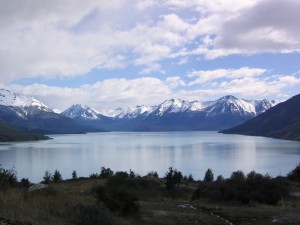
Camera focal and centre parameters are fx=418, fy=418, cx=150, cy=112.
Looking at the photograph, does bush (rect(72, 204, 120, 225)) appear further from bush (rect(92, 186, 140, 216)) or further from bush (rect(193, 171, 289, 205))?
bush (rect(193, 171, 289, 205))

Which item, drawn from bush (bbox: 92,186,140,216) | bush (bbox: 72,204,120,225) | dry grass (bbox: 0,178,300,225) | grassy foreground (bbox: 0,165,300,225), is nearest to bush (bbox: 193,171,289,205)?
grassy foreground (bbox: 0,165,300,225)

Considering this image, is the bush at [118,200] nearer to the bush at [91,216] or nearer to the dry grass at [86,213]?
the dry grass at [86,213]

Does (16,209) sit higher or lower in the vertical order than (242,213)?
higher

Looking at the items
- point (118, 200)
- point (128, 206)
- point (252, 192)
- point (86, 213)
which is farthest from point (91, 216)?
point (252, 192)

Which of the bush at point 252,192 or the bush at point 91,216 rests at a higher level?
the bush at point 91,216

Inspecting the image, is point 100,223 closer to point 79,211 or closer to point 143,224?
point 79,211

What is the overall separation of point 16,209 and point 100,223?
1.93 metres

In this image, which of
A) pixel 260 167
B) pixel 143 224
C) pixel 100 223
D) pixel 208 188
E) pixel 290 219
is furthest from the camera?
pixel 260 167

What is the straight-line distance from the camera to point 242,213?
1669 cm

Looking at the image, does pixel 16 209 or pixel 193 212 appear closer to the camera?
pixel 16 209

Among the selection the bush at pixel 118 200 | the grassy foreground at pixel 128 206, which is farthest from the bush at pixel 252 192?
the bush at pixel 118 200

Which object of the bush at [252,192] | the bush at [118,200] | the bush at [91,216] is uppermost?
the bush at [91,216]

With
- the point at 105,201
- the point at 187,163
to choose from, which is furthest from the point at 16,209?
the point at 187,163

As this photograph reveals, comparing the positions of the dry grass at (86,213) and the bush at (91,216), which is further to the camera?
the bush at (91,216)
